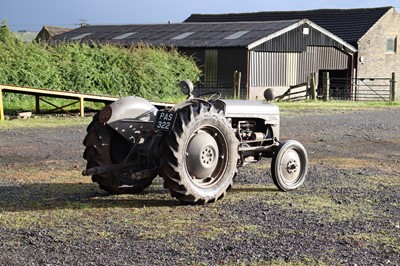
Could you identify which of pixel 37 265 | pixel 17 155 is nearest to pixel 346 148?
pixel 17 155

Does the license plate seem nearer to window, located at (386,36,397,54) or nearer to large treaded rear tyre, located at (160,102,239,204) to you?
large treaded rear tyre, located at (160,102,239,204)

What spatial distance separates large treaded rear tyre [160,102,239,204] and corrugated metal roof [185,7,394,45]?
1383 inches

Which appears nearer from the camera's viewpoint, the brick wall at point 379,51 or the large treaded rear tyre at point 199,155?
the large treaded rear tyre at point 199,155

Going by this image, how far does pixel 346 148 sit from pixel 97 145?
25.6ft

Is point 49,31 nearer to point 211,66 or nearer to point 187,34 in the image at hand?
point 187,34

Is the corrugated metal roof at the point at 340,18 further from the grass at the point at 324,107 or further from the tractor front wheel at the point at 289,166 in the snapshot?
the tractor front wheel at the point at 289,166

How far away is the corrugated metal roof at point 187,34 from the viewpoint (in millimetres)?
35906

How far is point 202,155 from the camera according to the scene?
28.7ft

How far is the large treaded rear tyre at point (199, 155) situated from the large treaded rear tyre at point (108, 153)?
22.0 inches

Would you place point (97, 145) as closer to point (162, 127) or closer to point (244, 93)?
point (162, 127)

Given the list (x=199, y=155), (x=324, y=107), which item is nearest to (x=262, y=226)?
(x=199, y=155)

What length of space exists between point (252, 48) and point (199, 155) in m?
26.6

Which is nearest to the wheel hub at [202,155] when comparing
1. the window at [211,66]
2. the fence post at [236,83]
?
the fence post at [236,83]

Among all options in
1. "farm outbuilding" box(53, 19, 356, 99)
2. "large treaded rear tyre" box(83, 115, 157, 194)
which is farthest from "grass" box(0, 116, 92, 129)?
"farm outbuilding" box(53, 19, 356, 99)
